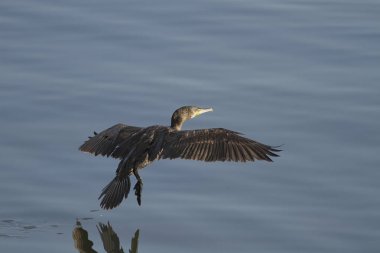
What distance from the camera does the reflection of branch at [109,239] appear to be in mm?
10211

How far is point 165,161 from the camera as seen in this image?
12.0m

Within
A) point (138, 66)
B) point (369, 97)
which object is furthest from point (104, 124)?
point (369, 97)

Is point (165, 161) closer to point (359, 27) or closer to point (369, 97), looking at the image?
point (369, 97)

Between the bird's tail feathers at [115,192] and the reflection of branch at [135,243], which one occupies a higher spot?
the bird's tail feathers at [115,192]

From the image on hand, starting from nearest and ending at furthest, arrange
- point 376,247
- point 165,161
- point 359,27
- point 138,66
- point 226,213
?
point 376,247
point 226,213
point 165,161
point 138,66
point 359,27

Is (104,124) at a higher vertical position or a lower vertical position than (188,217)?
higher

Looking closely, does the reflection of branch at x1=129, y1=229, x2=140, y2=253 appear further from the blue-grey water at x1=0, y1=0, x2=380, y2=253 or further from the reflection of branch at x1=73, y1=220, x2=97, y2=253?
the reflection of branch at x1=73, y1=220, x2=97, y2=253

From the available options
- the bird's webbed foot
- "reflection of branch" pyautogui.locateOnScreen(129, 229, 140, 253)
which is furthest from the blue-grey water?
the bird's webbed foot

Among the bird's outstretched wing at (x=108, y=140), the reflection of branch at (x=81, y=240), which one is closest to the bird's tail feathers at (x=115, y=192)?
the reflection of branch at (x=81, y=240)

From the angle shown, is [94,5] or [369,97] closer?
[369,97]

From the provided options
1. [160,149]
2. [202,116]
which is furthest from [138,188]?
[202,116]

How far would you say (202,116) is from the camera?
12945 millimetres

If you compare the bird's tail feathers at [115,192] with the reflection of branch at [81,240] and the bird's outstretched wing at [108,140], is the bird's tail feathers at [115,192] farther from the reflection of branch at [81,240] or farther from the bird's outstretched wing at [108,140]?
the bird's outstretched wing at [108,140]

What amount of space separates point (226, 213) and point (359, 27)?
15.6 feet
